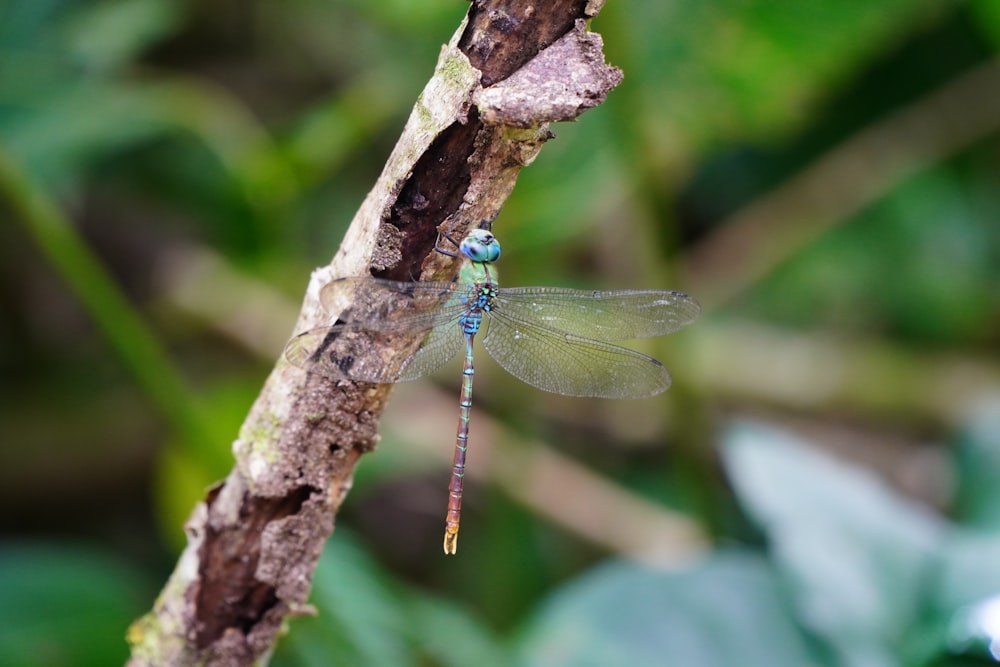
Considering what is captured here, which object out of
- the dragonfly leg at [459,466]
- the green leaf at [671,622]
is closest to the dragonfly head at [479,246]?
the dragonfly leg at [459,466]

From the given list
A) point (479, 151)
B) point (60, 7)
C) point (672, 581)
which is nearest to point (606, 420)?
point (672, 581)

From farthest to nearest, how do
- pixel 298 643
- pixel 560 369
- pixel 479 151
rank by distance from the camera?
pixel 560 369, pixel 298 643, pixel 479 151

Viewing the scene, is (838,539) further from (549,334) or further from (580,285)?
(580,285)

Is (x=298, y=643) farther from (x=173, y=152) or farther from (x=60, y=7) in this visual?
(x=60, y=7)

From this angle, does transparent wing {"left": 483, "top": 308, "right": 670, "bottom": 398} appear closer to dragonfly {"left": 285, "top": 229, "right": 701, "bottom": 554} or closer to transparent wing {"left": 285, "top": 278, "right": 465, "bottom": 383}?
dragonfly {"left": 285, "top": 229, "right": 701, "bottom": 554}

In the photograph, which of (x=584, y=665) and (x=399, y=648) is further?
(x=399, y=648)

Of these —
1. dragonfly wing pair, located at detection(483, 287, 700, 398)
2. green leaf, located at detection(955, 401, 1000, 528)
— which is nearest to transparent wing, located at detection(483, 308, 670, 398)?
dragonfly wing pair, located at detection(483, 287, 700, 398)
